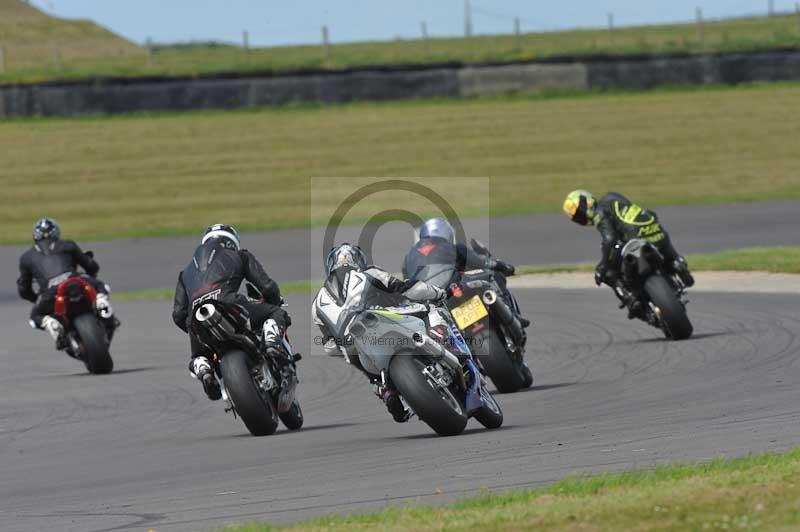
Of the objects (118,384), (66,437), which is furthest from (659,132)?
(66,437)

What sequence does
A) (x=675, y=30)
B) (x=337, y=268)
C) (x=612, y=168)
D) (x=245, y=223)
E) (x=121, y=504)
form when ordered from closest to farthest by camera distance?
(x=121, y=504) → (x=337, y=268) → (x=245, y=223) → (x=612, y=168) → (x=675, y=30)

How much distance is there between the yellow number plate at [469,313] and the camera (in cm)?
1148

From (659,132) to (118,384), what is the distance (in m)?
26.3

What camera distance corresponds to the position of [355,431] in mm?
10422

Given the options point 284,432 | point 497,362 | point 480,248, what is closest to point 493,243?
point 480,248

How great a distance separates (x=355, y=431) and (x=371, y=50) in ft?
123

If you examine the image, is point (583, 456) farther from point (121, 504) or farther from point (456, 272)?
point (456, 272)

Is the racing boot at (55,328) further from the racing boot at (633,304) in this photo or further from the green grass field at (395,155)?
the green grass field at (395,155)

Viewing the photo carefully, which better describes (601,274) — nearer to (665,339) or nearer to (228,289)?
(665,339)

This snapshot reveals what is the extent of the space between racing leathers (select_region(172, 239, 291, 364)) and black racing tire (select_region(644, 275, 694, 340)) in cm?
476

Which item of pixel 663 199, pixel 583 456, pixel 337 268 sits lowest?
pixel 663 199

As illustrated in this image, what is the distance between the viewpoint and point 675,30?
51.4 m

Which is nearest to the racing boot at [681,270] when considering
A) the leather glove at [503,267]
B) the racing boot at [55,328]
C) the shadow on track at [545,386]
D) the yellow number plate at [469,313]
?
the shadow on track at [545,386]

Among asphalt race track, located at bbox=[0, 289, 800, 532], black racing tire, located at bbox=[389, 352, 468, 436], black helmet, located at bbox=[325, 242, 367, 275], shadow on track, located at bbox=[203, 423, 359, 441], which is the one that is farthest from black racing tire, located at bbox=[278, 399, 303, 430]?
black racing tire, located at bbox=[389, 352, 468, 436]
